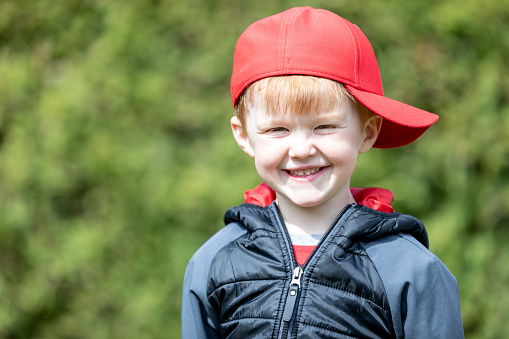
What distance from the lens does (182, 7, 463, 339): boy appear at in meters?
Result: 1.88

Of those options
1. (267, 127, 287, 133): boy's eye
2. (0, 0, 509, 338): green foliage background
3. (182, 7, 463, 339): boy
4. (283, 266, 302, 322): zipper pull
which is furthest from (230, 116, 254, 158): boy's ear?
(0, 0, 509, 338): green foliage background

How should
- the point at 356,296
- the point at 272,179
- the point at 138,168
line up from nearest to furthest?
the point at 356,296
the point at 272,179
the point at 138,168

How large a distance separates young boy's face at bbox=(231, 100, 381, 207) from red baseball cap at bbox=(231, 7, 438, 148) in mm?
85

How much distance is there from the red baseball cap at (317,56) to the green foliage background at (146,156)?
182 cm

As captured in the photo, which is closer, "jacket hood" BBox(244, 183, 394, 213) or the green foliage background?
"jacket hood" BBox(244, 183, 394, 213)

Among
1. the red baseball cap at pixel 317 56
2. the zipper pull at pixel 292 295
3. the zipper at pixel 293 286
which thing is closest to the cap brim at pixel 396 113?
the red baseball cap at pixel 317 56

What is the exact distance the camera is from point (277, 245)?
1998 millimetres

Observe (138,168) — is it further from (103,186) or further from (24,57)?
(24,57)

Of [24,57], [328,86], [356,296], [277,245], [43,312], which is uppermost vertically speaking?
[24,57]

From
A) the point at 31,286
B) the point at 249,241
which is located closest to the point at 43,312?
the point at 31,286

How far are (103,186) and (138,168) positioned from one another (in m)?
0.27

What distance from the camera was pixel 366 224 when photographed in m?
1.95

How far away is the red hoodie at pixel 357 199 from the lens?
202 centimetres

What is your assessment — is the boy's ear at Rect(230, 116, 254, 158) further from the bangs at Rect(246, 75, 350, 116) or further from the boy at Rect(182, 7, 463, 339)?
the bangs at Rect(246, 75, 350, 116)
